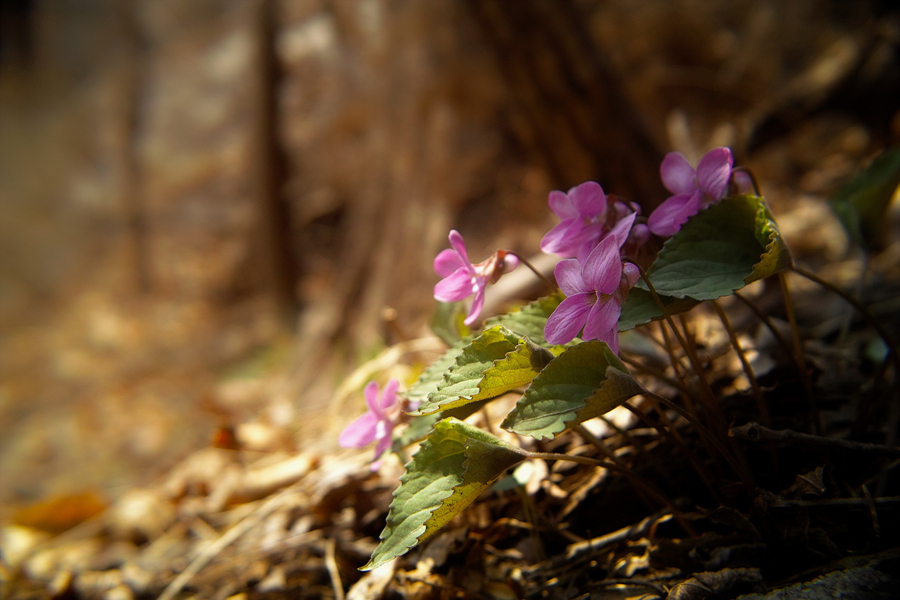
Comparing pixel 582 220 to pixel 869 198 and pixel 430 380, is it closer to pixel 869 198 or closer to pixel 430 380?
pixel 430 380

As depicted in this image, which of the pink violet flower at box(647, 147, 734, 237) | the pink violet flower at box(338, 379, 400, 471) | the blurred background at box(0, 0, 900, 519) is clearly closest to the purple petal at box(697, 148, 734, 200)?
the pink violet flower at box(647, 147, 734, 237)

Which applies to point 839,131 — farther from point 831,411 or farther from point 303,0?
point 303,0

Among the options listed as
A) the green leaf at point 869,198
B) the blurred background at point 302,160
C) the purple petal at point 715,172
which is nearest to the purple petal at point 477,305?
the purple petal at point 715,172

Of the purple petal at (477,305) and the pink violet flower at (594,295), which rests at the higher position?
the purple petal at (477,305)

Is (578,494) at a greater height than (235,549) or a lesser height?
lesser

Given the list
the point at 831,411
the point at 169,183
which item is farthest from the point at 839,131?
the point at 169,183

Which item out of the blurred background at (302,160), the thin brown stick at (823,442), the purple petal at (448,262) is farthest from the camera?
the blurred background at (302,160)

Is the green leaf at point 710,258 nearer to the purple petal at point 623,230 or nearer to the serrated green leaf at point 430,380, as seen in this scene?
the purple petal at point 623,230
